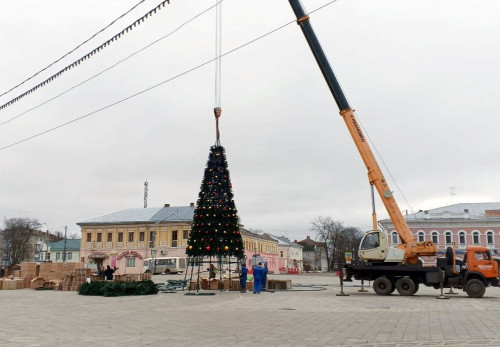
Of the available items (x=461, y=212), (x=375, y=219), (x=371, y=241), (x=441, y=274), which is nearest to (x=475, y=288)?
(x=441, y=274)

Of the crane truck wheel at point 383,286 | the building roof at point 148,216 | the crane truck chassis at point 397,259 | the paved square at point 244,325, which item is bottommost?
the paved square at point 244,325

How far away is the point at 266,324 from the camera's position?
447 inches

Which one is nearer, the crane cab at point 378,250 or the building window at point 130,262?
the crane cab at point 378,250

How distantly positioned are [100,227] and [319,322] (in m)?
63.5

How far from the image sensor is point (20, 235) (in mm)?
84688

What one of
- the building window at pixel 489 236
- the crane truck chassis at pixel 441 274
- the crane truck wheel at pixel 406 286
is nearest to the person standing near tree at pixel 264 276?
the crane truck chassis at pixel 441 274

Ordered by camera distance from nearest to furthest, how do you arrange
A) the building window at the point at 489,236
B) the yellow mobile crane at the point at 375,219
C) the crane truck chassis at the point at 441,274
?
1. the crane truck chassis at the point at 441,274
2. the yellow mobile crane at the point at 375,219
3. the building window at the point at 489,236

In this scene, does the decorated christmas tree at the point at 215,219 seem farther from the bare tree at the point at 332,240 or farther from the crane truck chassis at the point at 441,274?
the bare tree at the point at 332,240

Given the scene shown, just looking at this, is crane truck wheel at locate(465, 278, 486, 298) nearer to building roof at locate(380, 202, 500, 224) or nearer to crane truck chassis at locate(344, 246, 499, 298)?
crane truck chassis at locate(344, 246, 499, 298)

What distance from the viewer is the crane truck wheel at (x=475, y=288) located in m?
20.8

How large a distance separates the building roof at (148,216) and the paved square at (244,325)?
167 ft

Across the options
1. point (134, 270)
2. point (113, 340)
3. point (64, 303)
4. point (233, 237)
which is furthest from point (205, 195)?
point (134, 270)

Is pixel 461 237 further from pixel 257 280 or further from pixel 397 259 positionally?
pixel 257 280

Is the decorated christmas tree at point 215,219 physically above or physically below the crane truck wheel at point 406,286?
above
